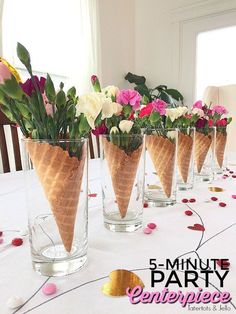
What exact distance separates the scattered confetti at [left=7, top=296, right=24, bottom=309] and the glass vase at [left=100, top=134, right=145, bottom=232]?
23cm

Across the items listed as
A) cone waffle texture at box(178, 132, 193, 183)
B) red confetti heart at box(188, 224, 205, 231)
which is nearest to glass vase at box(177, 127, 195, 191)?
cone waffle texture at box(178, 132, 193, 183)

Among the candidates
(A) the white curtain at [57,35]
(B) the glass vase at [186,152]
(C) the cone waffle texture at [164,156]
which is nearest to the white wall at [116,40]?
(A) the white curtain at [57,35]

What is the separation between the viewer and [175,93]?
3.00 meters

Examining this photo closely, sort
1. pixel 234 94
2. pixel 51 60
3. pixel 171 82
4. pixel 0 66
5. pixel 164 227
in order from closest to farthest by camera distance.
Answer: pixel 0 66 → pixel 164 227 → pixel 234 94 → pixel 51 60 → pixel 171 82

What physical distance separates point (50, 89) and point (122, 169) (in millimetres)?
234

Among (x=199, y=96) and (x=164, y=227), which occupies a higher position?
(x=199, y=96)

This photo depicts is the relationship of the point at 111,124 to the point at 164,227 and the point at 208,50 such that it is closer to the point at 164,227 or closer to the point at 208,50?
the point at 164,227

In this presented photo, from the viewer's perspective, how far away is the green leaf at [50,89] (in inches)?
14.3

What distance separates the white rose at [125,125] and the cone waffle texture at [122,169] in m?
0.04

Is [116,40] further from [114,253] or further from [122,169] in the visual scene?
[114,253]

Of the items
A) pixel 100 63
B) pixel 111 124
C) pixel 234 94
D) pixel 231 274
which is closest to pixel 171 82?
pixel 100 63

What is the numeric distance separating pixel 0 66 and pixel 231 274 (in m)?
0.40

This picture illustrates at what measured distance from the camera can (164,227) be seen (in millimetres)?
550

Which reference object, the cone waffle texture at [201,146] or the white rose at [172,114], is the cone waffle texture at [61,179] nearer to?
the white rose at [172,114]
